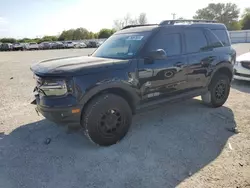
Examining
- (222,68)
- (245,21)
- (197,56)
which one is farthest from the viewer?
(245,21)

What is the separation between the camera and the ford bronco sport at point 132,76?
3359 mm

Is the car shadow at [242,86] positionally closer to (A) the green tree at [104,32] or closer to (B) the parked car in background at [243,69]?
(B) the parked car in background at [243,69]

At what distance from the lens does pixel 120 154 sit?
3.58 metres

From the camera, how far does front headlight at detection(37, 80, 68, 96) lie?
10.8 feet

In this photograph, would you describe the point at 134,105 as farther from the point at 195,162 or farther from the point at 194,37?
the point at 194,37

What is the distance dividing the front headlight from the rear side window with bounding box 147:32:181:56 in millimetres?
1645

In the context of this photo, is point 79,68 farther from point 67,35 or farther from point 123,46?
point 67,35

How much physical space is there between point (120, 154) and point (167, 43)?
2.24 meters

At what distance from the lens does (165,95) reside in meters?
4.45

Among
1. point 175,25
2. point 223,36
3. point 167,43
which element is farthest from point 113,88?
point 223,36

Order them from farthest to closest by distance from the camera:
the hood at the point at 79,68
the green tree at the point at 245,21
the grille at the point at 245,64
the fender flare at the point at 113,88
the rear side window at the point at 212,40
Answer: the green tree at the point at 245,21
the grille at the point at 245,64
the rear side window at the point at 212,40
the fender flare at the point at 113,88
the hood at the point at 79,68

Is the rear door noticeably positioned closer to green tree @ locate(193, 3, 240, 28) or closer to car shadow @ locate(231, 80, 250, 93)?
car shadow @ locate(231, 80, 250, 93)

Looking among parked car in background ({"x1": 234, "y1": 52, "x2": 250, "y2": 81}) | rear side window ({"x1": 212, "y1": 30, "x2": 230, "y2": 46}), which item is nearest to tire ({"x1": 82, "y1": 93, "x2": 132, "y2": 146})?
rear side window ({"x1": 212, "y1": 30, "x2": 230, "y2": 46})

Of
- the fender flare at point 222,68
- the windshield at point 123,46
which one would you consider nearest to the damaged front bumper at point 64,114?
the windshield at point 123,46
